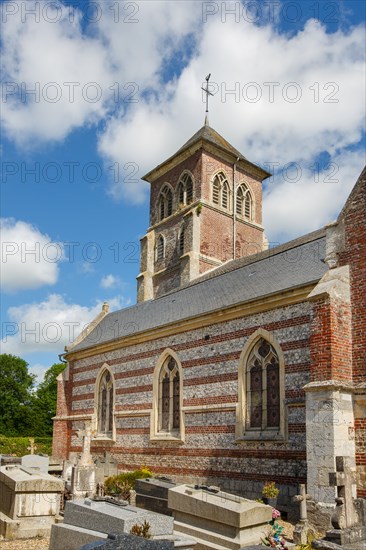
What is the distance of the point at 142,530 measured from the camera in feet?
25.9

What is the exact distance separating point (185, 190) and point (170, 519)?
2486 centimetres

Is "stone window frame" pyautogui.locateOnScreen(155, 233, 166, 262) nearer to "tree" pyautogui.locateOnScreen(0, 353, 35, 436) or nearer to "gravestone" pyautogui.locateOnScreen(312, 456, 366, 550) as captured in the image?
"gravestone" pyautogui.locateOnScreen(312, 456, 366, 550)

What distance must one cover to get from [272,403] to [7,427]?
42486mm

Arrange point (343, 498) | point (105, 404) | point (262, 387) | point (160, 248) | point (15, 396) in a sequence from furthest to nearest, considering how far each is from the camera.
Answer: point (15, 396), point (160, 248), point (105, 404), point (262, 387), point (343, 498)

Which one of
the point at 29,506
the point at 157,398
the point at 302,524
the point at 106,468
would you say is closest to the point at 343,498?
the point at 302,524

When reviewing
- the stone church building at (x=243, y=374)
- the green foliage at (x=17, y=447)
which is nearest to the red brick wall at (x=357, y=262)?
the stone church building at (x=243, y=374)

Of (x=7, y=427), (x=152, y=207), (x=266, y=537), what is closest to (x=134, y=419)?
(x=266, y=537)

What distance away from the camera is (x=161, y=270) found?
31.3 metres

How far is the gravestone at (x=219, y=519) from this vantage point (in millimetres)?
8766

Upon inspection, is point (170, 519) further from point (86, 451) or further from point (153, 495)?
point (86, 451)

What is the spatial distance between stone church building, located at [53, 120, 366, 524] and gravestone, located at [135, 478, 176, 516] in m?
3.08

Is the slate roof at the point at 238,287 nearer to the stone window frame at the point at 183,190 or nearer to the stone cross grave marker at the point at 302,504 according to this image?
the stone cross grave marker at the point at 302,504

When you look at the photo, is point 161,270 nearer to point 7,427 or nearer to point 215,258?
point 215,258

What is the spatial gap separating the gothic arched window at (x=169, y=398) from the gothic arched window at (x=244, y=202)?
1530 cm
